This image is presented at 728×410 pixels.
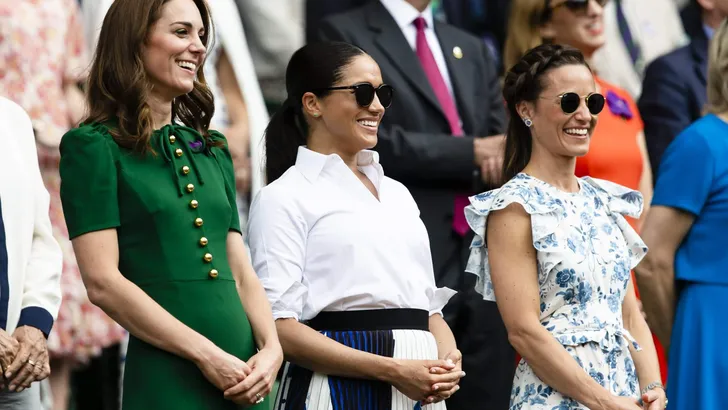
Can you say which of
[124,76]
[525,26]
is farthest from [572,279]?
[525,26]

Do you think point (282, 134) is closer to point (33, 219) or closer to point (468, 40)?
point (33, 219)

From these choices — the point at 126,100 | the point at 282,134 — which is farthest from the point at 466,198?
the point at 126,100

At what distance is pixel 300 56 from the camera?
5.26 metres

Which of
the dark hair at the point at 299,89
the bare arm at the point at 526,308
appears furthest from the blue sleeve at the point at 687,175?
the dark hair at the point at 299,89

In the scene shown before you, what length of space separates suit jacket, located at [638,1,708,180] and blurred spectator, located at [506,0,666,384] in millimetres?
334

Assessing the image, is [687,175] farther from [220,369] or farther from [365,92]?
[220,369]

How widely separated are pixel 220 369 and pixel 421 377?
2.52 feet

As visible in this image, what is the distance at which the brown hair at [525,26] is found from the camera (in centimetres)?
696

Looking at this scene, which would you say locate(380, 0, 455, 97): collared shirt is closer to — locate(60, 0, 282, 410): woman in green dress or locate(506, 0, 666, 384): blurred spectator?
locate(506, 0, 666, 384): blurred spectator

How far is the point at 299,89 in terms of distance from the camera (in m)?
5.22

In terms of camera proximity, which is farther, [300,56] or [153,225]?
[300,56]

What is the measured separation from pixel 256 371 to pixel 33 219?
985mm

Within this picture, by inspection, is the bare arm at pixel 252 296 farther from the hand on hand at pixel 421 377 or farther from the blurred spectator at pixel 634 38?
the blurred spectator at pixel 634 38

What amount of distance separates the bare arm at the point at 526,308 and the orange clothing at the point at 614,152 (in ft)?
5.68
